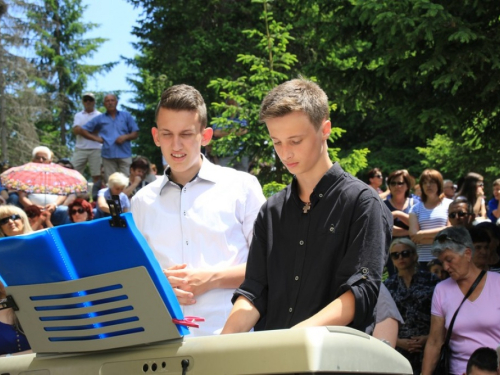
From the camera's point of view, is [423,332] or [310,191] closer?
[310,191]

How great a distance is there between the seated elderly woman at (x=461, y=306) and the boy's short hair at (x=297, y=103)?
146 inches

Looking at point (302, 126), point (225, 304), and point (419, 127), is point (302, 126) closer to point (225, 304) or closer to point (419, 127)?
point (225, 304)

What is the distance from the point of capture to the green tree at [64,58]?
132 feet

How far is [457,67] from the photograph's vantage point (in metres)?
6.97

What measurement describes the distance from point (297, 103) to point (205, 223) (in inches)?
38.9

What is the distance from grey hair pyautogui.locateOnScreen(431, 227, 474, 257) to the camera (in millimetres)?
6312

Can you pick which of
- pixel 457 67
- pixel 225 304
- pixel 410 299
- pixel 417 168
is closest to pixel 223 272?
pixel 225 304

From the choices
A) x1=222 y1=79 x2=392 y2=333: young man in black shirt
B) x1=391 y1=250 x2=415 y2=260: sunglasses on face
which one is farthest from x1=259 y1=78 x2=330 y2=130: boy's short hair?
x1=391 y1=250 x2=415 y2=260: sunglasses on face

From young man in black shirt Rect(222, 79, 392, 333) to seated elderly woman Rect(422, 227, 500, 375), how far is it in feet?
11.8

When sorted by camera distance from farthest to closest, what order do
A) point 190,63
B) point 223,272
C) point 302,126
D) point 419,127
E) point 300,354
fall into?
1. point 190,63
2. point 419,127
3. point 223,272
4. point 302,126
5. point 300,354

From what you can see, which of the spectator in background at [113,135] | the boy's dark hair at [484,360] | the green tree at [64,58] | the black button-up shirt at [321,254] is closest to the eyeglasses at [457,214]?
the boy's dark hair at [484,360]

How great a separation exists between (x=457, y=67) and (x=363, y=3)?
1.05m

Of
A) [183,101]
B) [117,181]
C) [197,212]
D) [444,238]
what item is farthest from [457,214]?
[183,101]

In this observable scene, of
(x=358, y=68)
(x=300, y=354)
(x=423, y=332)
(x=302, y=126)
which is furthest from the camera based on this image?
(x=358, y=68)
